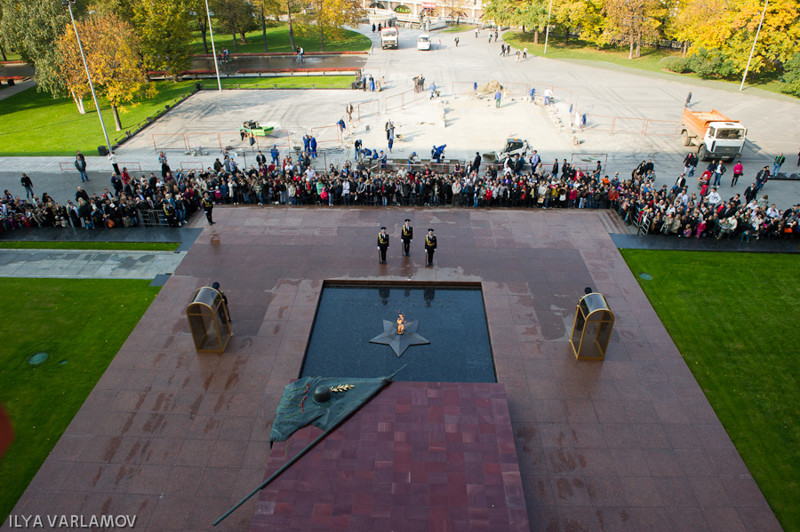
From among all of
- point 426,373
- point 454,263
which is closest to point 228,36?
point 454,263

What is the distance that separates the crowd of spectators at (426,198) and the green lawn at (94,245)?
1.35m

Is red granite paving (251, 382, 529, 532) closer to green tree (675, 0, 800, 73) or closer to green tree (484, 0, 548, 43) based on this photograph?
green tree (675, 0, 800, 73)

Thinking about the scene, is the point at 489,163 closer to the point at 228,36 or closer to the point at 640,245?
the point at 640,245

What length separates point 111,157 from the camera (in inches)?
1243

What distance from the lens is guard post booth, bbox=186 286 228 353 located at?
15.3m

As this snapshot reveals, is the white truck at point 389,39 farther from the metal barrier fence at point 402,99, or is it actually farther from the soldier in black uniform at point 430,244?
the soldier in black uniform at point 430,244

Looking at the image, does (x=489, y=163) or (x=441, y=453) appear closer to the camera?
(x=441, y=453)

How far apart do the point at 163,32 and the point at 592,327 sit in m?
50.0

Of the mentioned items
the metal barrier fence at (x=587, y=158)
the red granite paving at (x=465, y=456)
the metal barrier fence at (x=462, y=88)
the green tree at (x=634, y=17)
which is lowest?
the red granite paving at (x=465, y=456)

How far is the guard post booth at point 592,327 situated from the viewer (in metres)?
14.9

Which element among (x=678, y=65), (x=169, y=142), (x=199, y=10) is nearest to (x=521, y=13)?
(x=678, y=65)

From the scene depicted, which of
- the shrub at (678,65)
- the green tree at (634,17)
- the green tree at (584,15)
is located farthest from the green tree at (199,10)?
the shrub at (678,65)

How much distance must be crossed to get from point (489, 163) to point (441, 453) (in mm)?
22655

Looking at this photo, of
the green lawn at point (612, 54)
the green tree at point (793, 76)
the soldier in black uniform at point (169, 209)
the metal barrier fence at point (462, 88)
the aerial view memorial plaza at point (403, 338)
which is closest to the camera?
the aerial view memorial plaza at point (403, 338)
